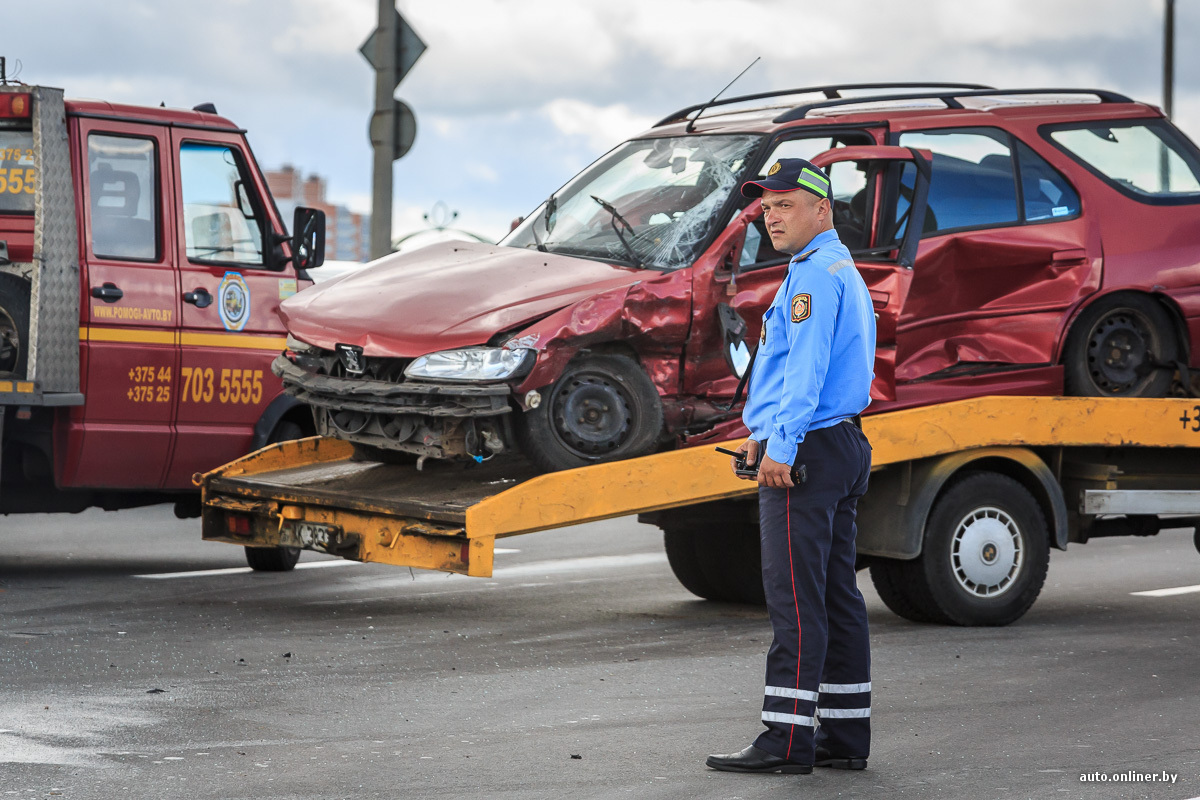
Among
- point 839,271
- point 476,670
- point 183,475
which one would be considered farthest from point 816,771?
point 183,475

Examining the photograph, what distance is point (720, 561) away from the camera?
931 cm

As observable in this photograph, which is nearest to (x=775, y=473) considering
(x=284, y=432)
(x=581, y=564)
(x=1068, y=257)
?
(x=1068, y=257)

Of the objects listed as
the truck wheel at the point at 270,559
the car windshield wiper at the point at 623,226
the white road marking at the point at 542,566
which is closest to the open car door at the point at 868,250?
the car windshield wiper at the point at 623,226

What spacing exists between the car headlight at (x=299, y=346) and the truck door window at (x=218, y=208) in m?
1.37

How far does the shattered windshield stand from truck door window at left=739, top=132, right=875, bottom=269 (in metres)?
0.19

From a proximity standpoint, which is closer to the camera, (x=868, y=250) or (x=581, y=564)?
(x=868, y=250)

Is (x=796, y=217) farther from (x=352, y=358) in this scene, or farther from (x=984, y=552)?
(x=984, y=552)

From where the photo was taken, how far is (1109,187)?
892cm

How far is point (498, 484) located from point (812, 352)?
272 cm

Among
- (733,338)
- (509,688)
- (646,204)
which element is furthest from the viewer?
(646,204)

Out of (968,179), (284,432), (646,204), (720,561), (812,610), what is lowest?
(720,561)

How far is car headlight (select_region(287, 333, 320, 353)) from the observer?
26.6 ft

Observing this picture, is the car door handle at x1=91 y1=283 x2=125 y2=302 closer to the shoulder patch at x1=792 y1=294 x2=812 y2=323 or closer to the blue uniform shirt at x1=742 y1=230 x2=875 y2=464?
the blue uniform shirt at x1=742 y1=230 x2=875 y2=464

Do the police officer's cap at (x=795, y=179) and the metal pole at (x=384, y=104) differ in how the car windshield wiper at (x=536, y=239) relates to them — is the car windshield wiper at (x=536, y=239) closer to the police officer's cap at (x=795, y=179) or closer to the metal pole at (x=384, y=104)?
the police officer's cap at (x=795, y=179)
